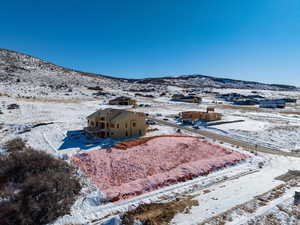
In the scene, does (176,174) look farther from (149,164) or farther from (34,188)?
(34,188)

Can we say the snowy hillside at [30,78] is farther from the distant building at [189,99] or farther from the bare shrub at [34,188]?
the bare shrub at [34,188]

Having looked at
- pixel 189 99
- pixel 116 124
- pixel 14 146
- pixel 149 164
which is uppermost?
pixel 189 99

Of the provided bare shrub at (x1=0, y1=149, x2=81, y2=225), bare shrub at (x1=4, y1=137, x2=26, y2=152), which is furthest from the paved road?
bare shrub at (x1=4, y1=137, x2=26, y2=152)

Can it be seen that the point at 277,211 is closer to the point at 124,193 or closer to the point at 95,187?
the point at 124,193

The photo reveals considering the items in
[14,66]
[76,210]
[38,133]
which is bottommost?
[76,210]

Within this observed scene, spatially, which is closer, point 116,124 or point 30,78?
point 116,124

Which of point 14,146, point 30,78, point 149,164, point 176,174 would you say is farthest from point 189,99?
point 30,78

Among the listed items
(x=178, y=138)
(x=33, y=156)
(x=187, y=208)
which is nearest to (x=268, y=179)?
(x=187, y=208)

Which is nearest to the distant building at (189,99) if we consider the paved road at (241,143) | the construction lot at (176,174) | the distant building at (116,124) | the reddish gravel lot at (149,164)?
the paved road at (241,143)
